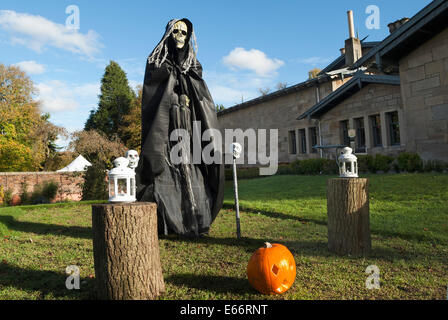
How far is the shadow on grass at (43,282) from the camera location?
318 centimetres

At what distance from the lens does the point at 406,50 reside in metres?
12.0

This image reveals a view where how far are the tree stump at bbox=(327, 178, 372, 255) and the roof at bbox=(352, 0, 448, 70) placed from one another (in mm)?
9442

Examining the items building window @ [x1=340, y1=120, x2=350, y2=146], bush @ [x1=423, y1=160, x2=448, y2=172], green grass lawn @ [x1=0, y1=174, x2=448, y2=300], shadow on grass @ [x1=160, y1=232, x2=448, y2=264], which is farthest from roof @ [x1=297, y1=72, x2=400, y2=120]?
shadow on grass @ [x1=160, y1=232, x2=448, y2=264]

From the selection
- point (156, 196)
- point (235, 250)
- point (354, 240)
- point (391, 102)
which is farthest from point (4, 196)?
point (391, 102)

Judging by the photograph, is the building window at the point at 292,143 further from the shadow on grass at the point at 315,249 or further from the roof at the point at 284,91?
the shadow on grass at the point at 315,249

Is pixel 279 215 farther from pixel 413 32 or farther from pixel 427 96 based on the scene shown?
pixel 413 32

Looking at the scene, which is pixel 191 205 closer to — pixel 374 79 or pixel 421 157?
pixel 421 157

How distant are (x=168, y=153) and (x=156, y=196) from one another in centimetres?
77

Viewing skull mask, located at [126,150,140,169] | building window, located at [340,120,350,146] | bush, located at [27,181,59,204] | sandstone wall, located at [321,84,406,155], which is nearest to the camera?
skull mask, located at [126,150,140,169]

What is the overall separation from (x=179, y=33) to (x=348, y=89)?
13.3 meters

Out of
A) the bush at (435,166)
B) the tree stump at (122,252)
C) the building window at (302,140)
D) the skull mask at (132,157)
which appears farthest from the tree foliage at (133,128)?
the tree stump at (122,252)

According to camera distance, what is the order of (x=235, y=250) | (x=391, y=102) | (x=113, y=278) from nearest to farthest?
(x=113, y=278) < (x=235, y=250) < (x=391, y=102)

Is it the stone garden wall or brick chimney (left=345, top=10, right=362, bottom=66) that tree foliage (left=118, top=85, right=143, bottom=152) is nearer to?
the stone garden wall

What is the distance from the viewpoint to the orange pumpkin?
304 cm
